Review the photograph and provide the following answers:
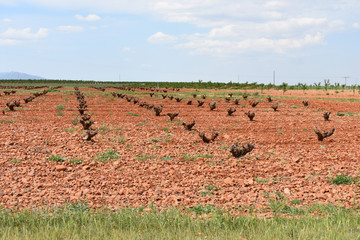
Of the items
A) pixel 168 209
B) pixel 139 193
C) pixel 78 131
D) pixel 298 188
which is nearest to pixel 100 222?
pixel 168 209

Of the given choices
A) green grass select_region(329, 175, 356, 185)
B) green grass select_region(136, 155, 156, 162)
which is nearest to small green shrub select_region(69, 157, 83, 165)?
green grass select_region(136, 155, 156, 162)

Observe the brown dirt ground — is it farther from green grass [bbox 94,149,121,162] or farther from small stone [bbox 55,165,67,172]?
green grass [bbox 94,149,121,162]

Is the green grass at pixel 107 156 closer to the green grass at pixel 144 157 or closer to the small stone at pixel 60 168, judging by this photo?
the green grass at pixel 144 157

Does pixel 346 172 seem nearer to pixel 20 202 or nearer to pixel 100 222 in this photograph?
pixel 100 222

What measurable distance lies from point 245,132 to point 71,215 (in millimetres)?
9886

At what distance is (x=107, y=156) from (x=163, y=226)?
5.17 metres

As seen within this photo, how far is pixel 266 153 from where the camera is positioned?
34.6 feet

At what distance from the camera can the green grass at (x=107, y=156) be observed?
9.74 meters

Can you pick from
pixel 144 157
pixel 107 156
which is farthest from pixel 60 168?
pixel 144 157

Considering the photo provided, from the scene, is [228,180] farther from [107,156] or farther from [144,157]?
[107,156]

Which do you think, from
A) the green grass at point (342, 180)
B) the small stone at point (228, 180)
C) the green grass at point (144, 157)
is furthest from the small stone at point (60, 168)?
the green grass at point (342, 180)

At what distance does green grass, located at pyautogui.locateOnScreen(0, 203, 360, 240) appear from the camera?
189 inches

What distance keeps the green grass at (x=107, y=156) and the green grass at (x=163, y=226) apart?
3810 mm

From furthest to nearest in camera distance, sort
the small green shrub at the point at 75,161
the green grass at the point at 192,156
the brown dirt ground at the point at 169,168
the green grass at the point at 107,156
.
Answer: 1. the green grass at the point at 192,156
2. the green grass at the point at 107,156
3. the small green shrub at the point at 75,161
4. the brown dirt ground at the point at 169,168
